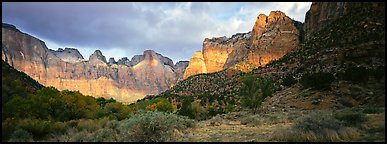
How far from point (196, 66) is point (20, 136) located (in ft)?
479

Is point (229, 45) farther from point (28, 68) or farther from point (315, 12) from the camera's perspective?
point (28, 68)

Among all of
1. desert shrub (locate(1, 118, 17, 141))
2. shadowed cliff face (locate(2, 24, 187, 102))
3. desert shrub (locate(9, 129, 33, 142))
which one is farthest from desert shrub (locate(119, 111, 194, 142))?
shadowed cliff face (locate(2, 24, 187, 102))

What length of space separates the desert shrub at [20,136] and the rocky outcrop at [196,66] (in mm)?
141584

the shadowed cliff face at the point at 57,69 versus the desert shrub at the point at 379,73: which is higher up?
the shadowed cliff face at the point at 57,69

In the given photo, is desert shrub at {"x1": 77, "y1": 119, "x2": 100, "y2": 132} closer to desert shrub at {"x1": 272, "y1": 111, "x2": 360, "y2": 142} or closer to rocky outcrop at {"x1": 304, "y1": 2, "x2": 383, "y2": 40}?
desert shrub at {"x1": 272, "y1": 111, "x2": 360, "y2": 142}

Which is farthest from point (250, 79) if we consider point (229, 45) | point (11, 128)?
point (229, 45)

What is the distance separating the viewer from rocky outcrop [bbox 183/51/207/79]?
15364 cm

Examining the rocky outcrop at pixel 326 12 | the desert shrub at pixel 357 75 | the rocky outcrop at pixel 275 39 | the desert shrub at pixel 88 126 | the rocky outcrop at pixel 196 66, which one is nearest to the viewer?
the desert shrub at pixel 88 126

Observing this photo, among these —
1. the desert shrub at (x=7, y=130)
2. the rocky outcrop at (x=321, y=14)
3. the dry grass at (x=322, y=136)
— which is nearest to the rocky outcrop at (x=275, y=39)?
the rocky outcrop at (x=321, y=14)

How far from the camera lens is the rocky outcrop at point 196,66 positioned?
154m

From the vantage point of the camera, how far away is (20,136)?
34.6ft

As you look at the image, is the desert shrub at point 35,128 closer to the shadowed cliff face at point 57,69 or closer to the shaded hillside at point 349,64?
the shaded hillside at point 349,64

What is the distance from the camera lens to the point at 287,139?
7.72 m

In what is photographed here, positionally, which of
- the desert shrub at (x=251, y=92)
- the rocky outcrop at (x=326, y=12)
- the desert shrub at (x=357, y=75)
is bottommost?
the desert shrub at (x=251, y=92)
